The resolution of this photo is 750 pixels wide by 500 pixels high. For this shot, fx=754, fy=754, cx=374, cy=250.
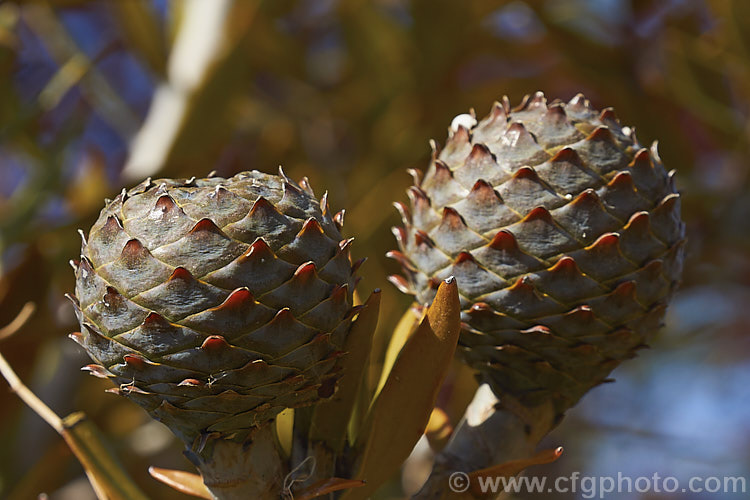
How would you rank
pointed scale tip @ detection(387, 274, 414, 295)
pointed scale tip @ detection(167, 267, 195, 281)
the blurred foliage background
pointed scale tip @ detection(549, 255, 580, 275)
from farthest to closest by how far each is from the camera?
1. the blurred foliage background
2. pointed scale tip @ detection(387, 274, 414, 295)
3. pointed scale tip @ detection(549, 255, 580, 275)
4. pointed scale tip @ detection(167, 267, 195, 281)

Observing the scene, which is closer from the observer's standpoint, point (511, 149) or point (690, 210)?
point (511, 149)

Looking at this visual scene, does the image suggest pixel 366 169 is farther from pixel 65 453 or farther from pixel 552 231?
pixel 552 231

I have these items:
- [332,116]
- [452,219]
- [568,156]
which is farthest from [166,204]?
[332,116]

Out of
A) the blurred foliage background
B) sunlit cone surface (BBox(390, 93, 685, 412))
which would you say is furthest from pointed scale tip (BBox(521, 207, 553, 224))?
the blurred foliage background

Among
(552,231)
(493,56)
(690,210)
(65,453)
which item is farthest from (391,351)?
(493,56)

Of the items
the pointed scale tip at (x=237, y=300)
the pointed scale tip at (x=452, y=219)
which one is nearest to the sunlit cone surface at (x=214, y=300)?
the pointed scale tip at (x=237, y=300)

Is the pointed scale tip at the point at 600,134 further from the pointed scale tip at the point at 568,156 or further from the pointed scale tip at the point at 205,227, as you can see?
the pointed scale tip at the point at 205,227
